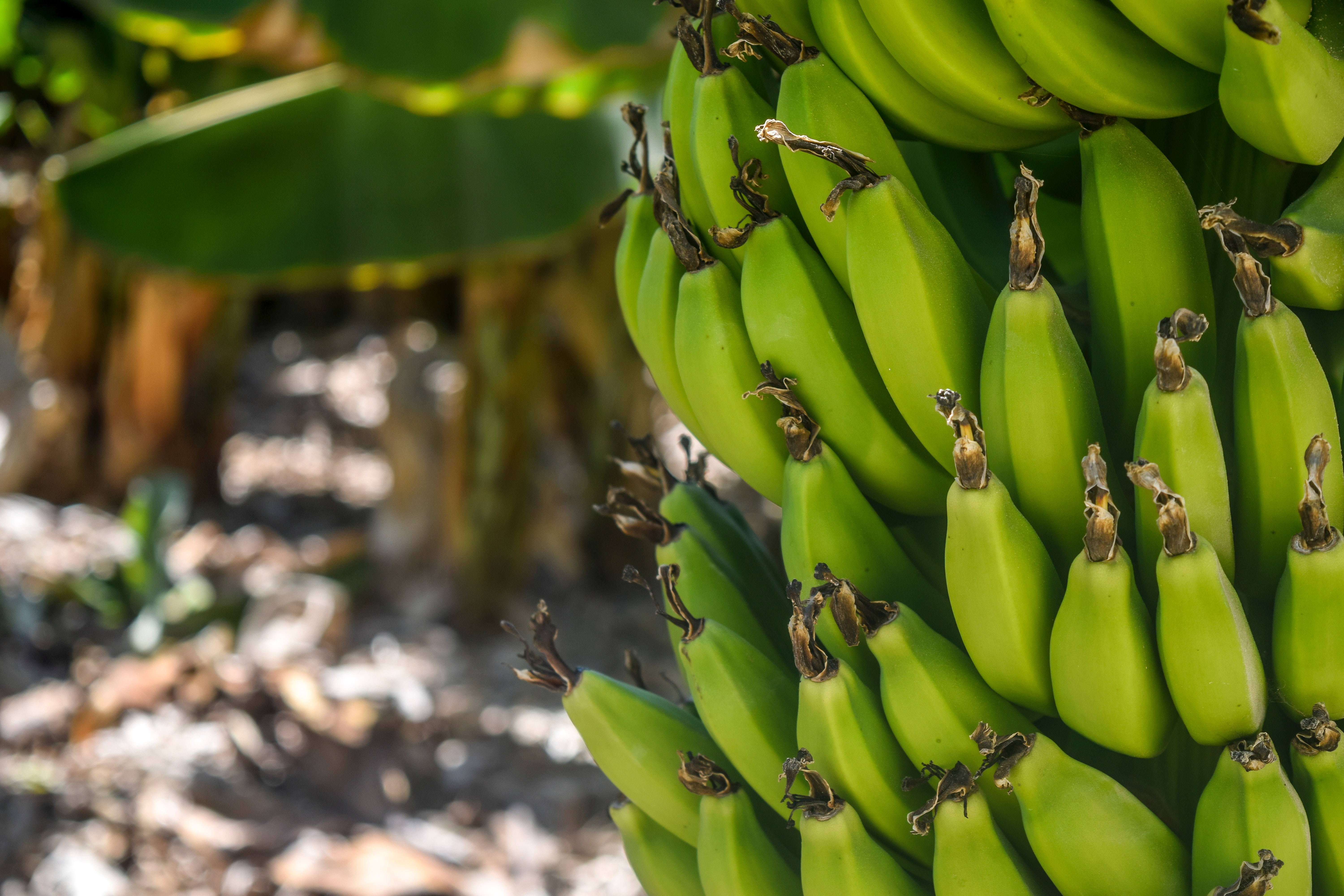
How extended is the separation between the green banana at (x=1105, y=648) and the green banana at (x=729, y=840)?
8.1 inches

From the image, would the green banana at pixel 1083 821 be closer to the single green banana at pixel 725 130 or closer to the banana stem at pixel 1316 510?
the banana stem at pixel 1316 510

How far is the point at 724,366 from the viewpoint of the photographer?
0.59 metres

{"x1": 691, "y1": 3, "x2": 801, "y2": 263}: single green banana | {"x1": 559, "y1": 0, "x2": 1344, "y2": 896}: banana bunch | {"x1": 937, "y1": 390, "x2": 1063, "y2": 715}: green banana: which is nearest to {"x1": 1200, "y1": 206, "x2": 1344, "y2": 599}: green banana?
{"x1": 559, "y1": 0, "x2": 1344, "y2": 896}: banana bunch

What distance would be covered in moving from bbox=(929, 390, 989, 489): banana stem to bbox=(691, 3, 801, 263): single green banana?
0.17 metres

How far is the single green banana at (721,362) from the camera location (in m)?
0.59

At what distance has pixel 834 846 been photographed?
54cm

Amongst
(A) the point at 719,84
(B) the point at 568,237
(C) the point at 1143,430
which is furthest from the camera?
(B) the point at 568,237

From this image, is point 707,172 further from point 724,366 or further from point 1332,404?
point 1332,404

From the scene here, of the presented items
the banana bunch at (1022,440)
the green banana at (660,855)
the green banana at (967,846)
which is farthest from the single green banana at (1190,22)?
the green banana at (660,855)

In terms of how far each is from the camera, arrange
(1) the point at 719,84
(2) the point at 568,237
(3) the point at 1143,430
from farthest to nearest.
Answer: (2) the point at 568,237
(1) the point at 719,84
(3) the point at 1143,430

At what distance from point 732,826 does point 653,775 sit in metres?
0.07

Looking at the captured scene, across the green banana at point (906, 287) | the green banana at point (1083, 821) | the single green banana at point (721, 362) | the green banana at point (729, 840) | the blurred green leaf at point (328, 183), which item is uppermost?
the green banana at point (906, 287)

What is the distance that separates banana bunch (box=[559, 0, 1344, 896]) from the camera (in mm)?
479

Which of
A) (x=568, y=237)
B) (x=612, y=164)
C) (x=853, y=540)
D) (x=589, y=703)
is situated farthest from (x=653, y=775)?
(x=612, y=164)
